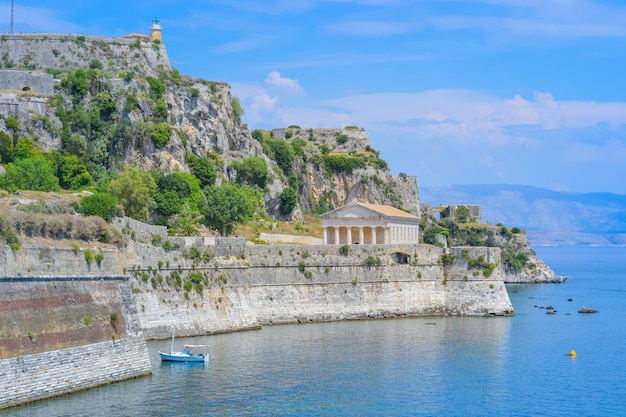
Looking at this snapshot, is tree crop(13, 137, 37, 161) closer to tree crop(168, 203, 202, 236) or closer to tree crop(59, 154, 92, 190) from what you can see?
tree crop(59, 154, 92, 190)

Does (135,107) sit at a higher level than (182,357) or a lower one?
higher


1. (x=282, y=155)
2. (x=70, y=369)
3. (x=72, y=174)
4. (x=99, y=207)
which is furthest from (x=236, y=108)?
(x=70, y=369)

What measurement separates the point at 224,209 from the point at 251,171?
16.4 m

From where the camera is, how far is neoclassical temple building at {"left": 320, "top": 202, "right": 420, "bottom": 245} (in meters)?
78.6

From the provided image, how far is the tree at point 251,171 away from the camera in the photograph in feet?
297

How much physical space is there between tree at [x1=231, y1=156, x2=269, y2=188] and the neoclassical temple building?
1368cm

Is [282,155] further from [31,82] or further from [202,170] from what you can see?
[31,82]

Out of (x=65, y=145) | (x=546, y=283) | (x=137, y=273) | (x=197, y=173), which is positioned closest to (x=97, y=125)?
(x=65, y=145)

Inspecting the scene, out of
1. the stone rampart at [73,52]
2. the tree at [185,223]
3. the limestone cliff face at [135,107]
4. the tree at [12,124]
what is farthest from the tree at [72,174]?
the stone rampart at [73,52]

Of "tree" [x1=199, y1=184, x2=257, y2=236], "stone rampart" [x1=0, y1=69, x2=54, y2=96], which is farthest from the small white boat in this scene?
"stone rampart" [x1=0, y1=69, x2=54, y2=96]

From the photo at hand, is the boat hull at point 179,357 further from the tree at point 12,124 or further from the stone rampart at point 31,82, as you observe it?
the stone rampart at point 31,82

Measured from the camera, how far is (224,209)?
74.7 meters

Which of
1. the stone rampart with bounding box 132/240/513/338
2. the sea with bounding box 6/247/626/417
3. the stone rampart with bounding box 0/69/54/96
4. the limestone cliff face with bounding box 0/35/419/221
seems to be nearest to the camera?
the sea with bounding box 6/247/626/417

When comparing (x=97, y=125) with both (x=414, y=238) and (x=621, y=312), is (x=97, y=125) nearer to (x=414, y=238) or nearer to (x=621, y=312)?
(x=414, y=238)
